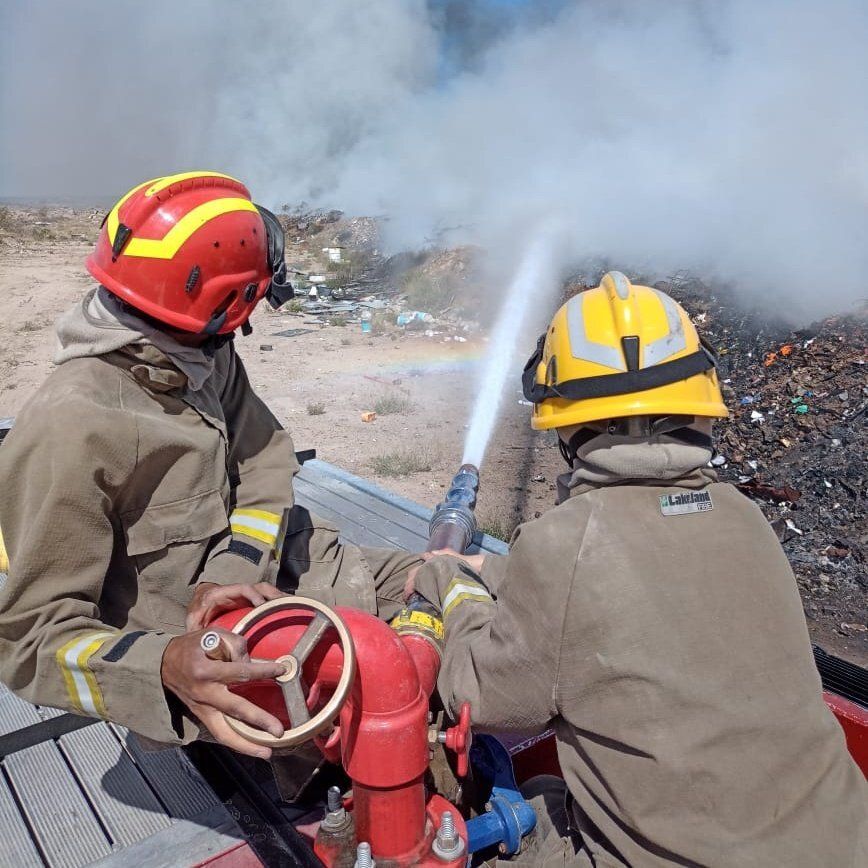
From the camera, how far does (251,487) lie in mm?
2533

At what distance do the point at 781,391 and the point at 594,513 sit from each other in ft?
22.2

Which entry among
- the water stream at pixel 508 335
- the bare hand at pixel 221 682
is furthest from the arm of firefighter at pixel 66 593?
the water stream at pixel 508 335

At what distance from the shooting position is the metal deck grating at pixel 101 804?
6.47 ft

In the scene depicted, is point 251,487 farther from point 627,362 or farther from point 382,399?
point 382,399

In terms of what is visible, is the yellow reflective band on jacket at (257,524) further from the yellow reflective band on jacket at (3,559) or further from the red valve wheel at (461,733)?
the red valve wheel at (461,733)

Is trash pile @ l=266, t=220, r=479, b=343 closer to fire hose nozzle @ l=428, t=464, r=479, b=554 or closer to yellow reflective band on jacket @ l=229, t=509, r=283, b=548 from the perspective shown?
fire hose nozzle @ l=428, t=464, r=479, b=554

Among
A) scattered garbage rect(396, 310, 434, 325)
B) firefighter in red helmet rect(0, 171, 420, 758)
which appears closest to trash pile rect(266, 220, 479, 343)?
scattered garbage rect(396, 310, 434, 325)

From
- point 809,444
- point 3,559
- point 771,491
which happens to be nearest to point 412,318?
point 809,444

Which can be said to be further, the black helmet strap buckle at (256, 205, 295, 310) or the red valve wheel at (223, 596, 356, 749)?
the black helmet strap buckle at (256, 205, 295, 310)

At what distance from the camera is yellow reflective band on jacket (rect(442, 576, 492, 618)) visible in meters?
1.97

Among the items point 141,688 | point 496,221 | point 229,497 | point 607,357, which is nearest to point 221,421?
point 229,497

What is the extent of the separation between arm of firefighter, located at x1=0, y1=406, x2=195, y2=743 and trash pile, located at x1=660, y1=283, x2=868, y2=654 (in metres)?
4.42

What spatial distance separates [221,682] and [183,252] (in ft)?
3.68

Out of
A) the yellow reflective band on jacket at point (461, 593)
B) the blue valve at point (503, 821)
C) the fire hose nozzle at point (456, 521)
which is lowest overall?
the blue valve at point (503, 821)
